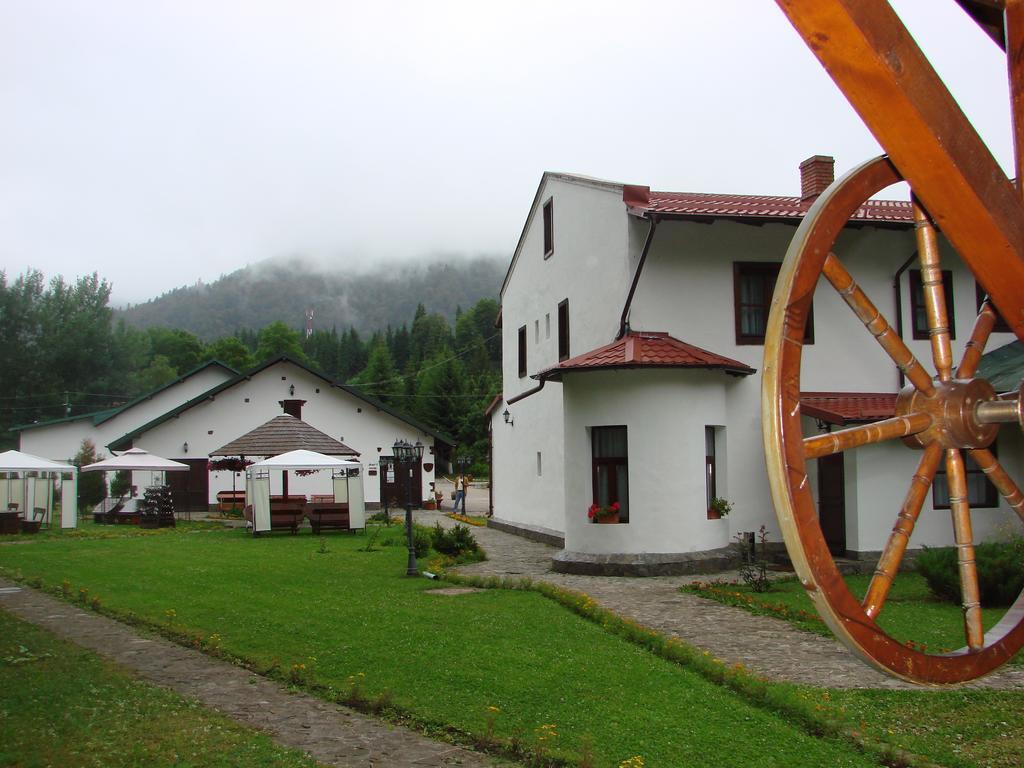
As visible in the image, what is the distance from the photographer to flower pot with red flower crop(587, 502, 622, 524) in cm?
1593

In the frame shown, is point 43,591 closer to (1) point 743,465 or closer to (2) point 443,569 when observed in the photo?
(2) point 443,569

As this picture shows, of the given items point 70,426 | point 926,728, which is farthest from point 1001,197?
point 70,426

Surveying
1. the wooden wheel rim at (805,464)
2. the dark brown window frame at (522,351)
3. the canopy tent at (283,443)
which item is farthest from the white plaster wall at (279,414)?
the wooden wheel rim at (805,464)

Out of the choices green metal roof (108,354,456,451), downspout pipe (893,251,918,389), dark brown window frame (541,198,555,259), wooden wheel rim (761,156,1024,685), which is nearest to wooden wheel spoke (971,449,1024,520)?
wooden wheel rim (761,156,1024,685)

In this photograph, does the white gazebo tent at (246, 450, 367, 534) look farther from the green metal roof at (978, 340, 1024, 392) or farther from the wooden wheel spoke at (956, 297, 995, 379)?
the wooden wheel spoke at (956, 297, 995, 379)

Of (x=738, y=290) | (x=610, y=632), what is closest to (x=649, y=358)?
(x=738, y=290)

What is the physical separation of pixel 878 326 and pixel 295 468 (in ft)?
78.5

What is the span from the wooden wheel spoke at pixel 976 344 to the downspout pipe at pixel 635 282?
42.9ft

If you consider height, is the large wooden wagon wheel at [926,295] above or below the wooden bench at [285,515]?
above

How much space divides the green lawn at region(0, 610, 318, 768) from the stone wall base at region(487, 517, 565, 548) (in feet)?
46.8

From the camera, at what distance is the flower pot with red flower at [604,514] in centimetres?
1593

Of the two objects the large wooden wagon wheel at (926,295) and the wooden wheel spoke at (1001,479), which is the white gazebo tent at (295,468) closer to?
the wooden wheel spoke at (1001,479)

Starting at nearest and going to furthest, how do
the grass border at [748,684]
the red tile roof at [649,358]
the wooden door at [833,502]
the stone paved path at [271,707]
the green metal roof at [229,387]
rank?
the stone paved path at [271,707] < the grass border at [748,684] < the red tile roof at [649,358] < the wooden door at [833,502] < the green metal roof at [229,387]

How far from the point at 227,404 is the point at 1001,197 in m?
38.2
